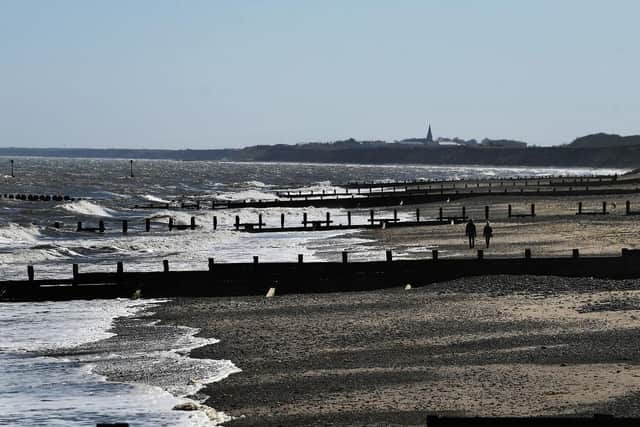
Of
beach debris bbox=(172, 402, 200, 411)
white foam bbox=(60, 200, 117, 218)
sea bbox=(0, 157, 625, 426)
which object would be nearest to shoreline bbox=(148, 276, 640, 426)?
beach debris bbox=(172, 402, 200, 411)

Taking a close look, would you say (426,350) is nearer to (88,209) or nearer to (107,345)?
(107,345)

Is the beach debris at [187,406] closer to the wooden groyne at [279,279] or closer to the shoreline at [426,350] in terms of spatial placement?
the shoreline at [426,350]

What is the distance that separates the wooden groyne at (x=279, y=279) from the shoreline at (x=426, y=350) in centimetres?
77

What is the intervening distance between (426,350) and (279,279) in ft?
36.2

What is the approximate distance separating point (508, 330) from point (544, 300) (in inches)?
Answer: 171

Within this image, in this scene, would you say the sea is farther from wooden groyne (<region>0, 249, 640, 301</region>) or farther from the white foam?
the white foam

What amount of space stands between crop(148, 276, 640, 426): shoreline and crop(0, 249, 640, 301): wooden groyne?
2.51ft

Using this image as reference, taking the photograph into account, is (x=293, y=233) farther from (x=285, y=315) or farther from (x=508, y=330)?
(x=508, y=330)

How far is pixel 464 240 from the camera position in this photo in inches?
1893

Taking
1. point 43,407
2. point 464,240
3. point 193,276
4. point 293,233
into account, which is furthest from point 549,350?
point 293,233

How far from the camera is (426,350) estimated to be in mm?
20375

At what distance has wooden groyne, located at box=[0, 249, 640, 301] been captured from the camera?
30422 mm

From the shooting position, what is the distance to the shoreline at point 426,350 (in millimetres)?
16078

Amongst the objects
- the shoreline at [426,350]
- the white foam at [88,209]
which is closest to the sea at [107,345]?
the shoreline at [426,350]
